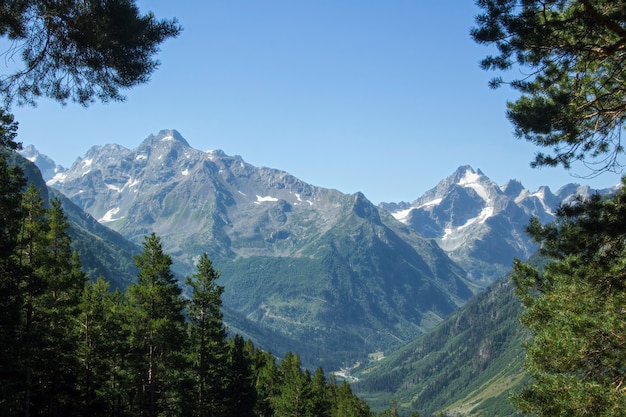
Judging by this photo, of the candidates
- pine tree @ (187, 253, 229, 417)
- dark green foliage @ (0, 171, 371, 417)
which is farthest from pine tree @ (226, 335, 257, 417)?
pine tree @ (187, 253, 229, 417)

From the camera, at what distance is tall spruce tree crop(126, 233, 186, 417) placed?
1304 inches

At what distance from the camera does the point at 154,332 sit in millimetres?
32375

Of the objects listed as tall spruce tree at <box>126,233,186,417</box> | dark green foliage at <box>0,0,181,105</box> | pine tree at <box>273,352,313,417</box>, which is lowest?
pine tree at <box>273,352,313,417</box>

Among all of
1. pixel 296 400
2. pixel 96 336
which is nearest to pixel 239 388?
pixel 296 400

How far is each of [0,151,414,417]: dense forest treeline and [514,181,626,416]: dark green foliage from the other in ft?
74.0

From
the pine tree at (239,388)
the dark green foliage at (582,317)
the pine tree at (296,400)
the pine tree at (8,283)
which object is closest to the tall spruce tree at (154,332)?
the pine tree at (8,283)

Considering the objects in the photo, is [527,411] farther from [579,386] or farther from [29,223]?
[29,223]

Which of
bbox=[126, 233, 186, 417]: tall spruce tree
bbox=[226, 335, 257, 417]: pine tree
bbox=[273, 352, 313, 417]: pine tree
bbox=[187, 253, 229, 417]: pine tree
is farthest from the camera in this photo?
bbox=[273, 352, 313, 417]: pine tree

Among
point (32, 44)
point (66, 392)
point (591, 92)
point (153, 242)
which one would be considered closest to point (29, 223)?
point (153, 242)

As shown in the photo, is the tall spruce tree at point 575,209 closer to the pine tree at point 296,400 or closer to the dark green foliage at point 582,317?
the dark green foliage at point 582,317

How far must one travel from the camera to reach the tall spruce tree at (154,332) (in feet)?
109

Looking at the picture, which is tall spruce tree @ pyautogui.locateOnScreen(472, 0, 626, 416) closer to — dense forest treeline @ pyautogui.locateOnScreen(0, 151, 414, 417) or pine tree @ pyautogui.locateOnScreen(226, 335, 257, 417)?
dense forest treeline @ pyautogui.locateOnScreen(0, 151, 414, 417)

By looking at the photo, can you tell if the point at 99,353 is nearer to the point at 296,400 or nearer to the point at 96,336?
the point at 96,336

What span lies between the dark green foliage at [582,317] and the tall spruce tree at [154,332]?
22163 millimetres
